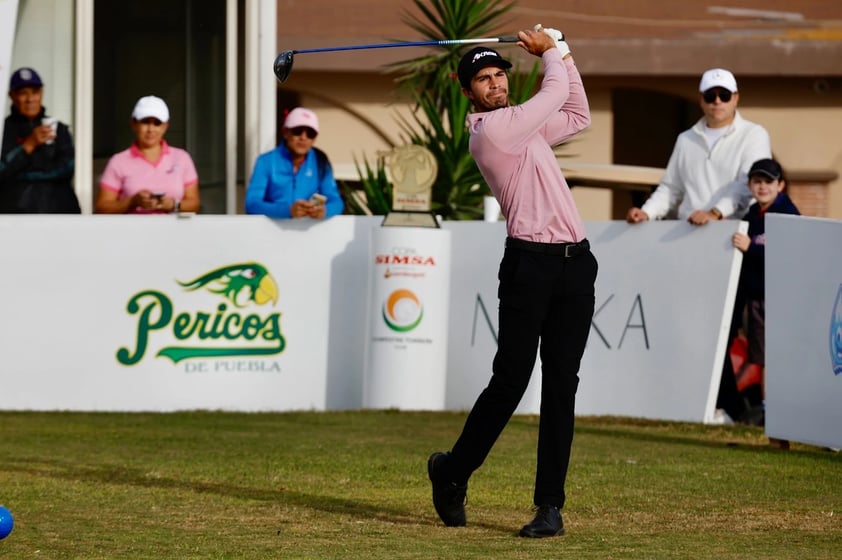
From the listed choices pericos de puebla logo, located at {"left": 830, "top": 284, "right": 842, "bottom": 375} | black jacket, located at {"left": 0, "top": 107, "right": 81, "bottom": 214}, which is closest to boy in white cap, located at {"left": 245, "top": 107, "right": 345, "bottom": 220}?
black jacket, located at {"left": 0, "top": 107, "right": 81, "bottom": 214}

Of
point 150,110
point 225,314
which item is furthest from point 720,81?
point 150,110

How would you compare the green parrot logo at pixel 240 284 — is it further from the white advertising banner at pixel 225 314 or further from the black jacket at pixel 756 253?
the black jacket at pixel 756 253

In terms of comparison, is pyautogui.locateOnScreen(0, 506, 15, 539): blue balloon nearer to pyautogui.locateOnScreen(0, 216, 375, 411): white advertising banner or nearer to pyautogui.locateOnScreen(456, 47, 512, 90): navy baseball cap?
pyautogui.locateOnScreen(456, 47, 512, 90): navy baseball cap

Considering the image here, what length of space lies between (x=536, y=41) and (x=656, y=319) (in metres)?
5.35

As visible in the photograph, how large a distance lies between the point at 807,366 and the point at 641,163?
2233cm

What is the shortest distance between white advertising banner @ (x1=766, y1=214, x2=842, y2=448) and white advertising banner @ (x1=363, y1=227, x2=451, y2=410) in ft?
10.6

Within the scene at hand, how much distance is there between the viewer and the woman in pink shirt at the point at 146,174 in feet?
45.9

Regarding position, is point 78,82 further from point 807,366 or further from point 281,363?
point 807,366

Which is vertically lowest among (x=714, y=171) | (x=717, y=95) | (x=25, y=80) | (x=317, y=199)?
(x=317, y=199)

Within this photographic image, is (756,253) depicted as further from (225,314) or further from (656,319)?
(225,314)

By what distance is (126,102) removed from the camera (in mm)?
16391

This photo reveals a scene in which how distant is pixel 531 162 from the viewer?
776 centimetres

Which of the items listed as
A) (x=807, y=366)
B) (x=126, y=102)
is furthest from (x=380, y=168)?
(x=807, y=366)

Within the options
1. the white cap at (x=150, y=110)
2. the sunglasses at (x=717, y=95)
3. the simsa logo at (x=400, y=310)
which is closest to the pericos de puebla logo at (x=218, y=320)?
the simsa logo at (x=400, y=310)
